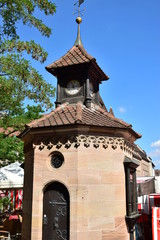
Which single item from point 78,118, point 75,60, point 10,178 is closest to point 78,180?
point 78,118

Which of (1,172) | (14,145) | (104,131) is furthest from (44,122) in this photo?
(14,145)

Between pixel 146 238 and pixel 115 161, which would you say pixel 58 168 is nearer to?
pixel 115 161

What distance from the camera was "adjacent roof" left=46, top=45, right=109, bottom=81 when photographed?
29.4 feet

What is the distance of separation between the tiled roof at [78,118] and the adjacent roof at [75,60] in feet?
5.12

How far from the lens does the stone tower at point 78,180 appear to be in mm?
6770

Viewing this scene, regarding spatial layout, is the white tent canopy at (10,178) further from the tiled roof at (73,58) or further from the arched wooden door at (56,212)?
the tiled roof at (73,58)

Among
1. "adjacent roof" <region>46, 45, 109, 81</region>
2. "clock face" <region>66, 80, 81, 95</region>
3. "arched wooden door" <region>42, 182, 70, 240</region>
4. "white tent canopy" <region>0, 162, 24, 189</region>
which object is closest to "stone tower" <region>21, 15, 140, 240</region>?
"arched wooden door" <region>42, 182, 70, 240</region>

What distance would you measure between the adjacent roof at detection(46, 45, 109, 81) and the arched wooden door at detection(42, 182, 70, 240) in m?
4.32

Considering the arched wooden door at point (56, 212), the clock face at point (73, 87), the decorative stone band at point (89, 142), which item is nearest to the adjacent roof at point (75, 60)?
the clock face at point (73, 87)

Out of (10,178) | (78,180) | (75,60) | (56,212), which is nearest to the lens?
(78,180)

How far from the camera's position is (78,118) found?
7.10m

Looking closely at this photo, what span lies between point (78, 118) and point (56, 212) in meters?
2.68

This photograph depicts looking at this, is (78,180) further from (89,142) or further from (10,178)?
(10,178)

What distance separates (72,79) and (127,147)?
317cm
